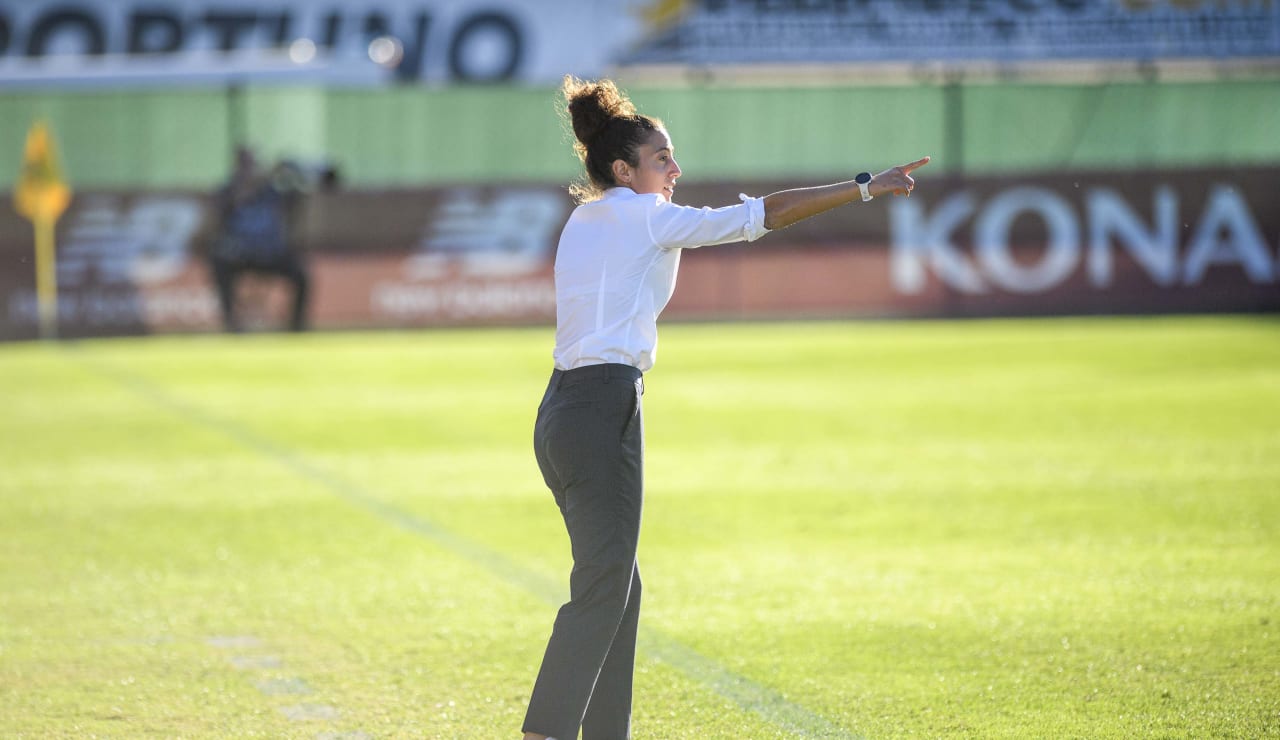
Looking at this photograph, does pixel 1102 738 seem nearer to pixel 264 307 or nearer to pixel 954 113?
pixel 264 307

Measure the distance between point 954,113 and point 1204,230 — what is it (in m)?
4.38

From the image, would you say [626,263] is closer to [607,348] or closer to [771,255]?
[607,348]

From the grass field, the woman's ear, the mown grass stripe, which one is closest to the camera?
the woman's ear

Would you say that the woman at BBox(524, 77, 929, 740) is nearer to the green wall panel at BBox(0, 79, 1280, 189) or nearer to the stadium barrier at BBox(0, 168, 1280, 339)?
the stadium barrier at BBox(0, 168, 1280, 339)

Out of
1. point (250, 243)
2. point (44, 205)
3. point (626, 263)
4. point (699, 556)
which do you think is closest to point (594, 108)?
point (626, 263)

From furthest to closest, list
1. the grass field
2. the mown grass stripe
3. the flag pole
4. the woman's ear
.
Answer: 1. the flag pole
2. the grass field
3. the mown grass stripe
4. the woman's ear

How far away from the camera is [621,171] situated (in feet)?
15.9

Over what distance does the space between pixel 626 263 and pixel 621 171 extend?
279 millimetres

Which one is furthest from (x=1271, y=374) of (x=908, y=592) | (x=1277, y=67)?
(x=1277, y=67)

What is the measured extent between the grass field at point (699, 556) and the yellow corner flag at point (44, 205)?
18.6 feet

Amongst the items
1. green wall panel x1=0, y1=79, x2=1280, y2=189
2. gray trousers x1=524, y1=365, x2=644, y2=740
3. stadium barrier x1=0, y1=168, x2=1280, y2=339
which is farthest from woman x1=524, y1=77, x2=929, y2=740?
green wall panel x1=0, y1=79, x2=1280, y2=189

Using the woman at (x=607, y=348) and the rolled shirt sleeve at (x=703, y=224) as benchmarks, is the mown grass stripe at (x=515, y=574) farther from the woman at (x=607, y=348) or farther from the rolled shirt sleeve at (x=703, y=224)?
the rolled shirt sleeve at (x=703, y=224)

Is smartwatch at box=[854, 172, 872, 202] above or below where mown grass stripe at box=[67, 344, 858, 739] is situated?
above

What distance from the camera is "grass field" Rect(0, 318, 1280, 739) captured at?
18.9ft
